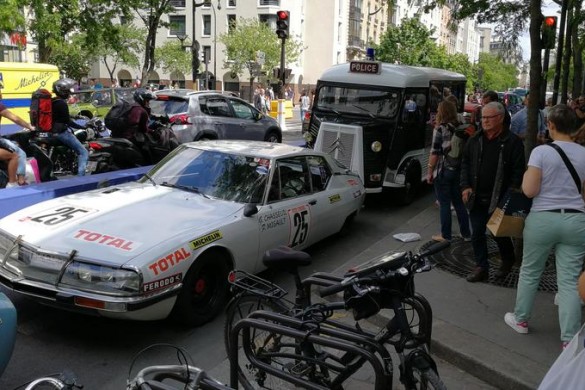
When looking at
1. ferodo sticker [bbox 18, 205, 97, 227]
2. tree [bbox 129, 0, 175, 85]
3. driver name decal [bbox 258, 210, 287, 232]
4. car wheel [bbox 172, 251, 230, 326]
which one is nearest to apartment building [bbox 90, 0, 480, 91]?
tree [bbox 129, 0, 175, 85]

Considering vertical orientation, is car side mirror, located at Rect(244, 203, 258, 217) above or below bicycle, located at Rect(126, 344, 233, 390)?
above

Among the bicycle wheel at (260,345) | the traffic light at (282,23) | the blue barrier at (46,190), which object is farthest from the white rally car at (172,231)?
the traffic light at (282,23)

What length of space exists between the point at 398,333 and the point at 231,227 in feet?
7.67

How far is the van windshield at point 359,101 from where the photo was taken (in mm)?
9414

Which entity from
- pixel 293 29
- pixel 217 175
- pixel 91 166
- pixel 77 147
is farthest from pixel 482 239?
pixel 293 29

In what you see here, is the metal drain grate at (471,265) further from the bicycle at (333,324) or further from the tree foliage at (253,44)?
the tree foliage at (253,44)

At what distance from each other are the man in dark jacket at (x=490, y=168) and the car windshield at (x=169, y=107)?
8.61 m

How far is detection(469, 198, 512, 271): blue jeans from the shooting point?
5312mm

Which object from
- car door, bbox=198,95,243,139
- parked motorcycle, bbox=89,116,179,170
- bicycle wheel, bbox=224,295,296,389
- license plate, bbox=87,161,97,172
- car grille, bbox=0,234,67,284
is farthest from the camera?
car door, bbox=198,95,243,139

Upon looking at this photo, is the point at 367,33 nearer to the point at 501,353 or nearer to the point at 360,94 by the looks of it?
the point at 360,94

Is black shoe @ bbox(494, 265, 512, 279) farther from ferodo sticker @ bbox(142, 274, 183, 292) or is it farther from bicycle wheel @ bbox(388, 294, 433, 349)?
ferodo sticker @ bbox(142, 274, 183, 292)

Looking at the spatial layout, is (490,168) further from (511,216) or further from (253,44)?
(253,44)

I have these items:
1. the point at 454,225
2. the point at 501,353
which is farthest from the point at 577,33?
the point at 501,353

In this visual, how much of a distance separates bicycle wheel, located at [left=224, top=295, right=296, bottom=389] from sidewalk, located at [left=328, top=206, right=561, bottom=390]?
1.51 metres
